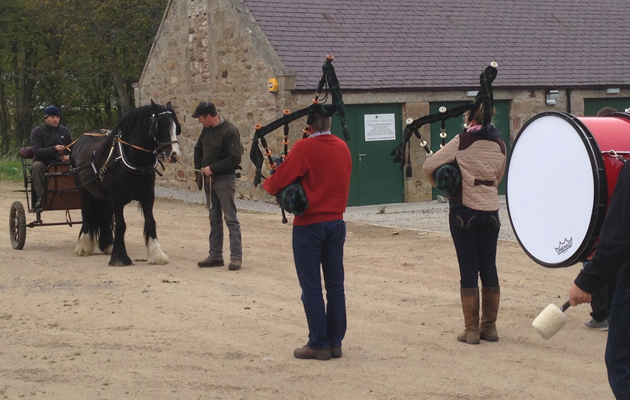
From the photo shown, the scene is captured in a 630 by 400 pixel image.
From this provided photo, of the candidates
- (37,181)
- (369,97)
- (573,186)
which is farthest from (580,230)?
(369,97)

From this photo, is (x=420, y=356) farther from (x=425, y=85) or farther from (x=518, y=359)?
(x=425, y=85)

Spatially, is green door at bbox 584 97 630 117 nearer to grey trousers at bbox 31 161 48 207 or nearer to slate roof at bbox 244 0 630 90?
slate roof at bbox 244 0 630 90

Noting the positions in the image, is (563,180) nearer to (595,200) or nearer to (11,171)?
(595,200)

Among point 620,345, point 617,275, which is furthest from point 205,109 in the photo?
point 620,345

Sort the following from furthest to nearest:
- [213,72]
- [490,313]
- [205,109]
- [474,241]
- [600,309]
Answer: [213,72], [205,109], [600,309], [490,313], [474,241]

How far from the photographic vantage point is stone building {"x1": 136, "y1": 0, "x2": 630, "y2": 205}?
65.2 feet

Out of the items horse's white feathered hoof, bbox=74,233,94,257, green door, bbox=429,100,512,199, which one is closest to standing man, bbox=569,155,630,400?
horse's white feathered hoof, bbox=74,233,94,257

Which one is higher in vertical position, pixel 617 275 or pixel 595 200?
pixel 595 200

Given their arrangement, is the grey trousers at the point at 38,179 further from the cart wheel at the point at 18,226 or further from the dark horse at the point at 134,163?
the dark horse at the point at 134,163

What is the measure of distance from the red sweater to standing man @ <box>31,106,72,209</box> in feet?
23.7

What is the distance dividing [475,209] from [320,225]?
124 cm

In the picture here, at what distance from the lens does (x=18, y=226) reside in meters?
13.0

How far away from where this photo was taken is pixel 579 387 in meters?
5.89

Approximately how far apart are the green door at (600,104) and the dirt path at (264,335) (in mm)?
11550
